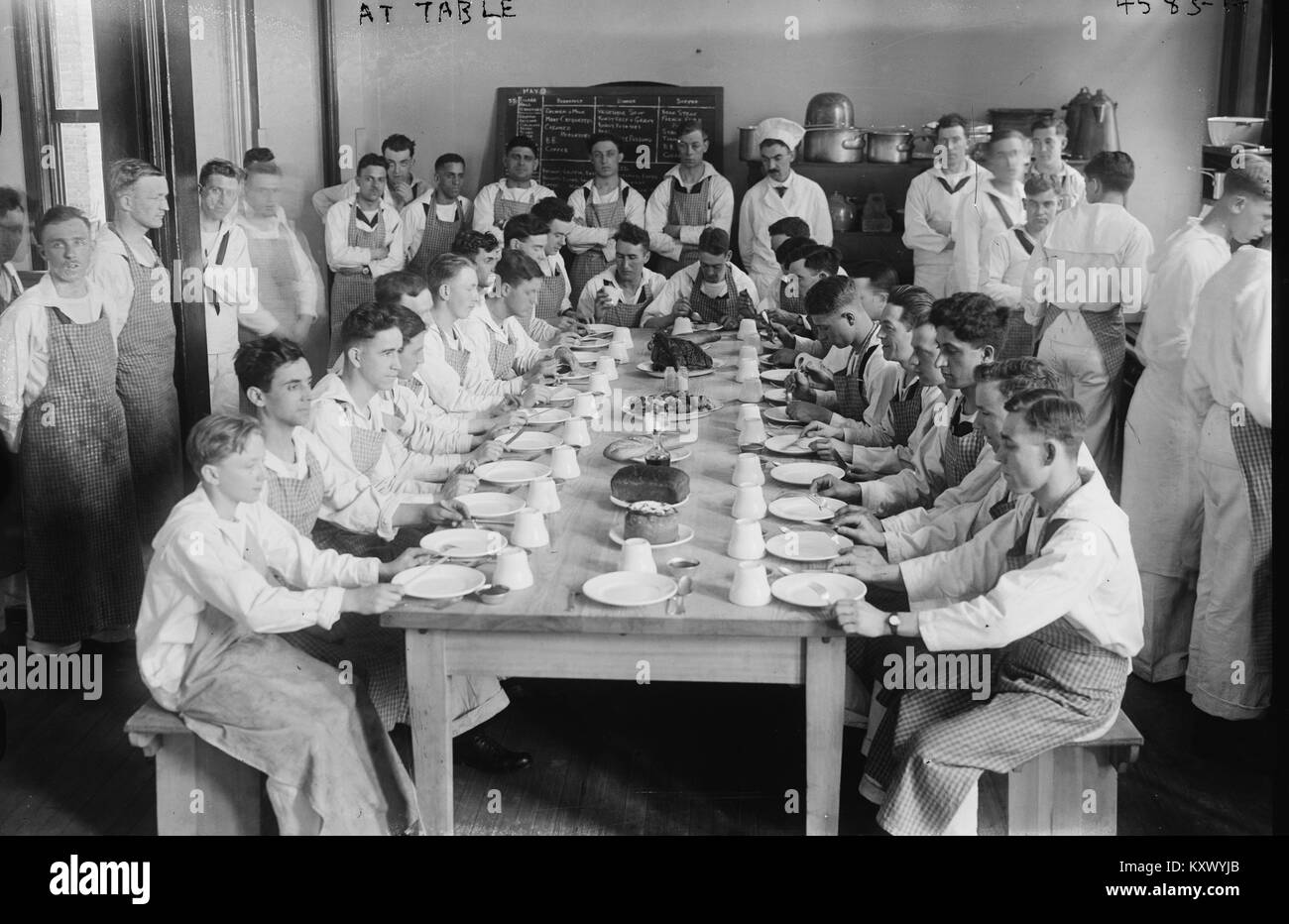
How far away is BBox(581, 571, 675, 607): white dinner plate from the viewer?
2.96 m

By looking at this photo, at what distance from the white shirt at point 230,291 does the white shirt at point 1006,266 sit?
3.73 meters

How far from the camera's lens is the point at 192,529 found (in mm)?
2973

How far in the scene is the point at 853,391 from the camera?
5.62 m

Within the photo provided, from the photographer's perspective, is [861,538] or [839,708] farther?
[861,538]

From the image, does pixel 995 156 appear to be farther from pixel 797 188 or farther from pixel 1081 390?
pixel 1081 390

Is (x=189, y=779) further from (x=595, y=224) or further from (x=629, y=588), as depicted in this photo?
(x=595, y=224)

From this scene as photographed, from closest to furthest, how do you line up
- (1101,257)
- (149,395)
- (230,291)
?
1. (149,395)
2. (1101,257)
3. (230,291)

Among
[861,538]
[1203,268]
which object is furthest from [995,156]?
[861,538]

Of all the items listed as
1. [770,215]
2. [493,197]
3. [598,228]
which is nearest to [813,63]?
[770,215]

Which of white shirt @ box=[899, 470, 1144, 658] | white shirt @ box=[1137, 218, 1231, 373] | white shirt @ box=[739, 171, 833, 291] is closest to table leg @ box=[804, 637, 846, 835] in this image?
white shirt @ box=[899, 470, 1144, 658]

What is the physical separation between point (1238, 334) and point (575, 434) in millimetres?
2114

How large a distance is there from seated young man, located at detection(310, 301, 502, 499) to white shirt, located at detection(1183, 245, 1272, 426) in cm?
228

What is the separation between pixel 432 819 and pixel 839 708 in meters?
1.00

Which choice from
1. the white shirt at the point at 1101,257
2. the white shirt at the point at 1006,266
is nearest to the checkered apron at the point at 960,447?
the white shirt at the point at 1101,257
